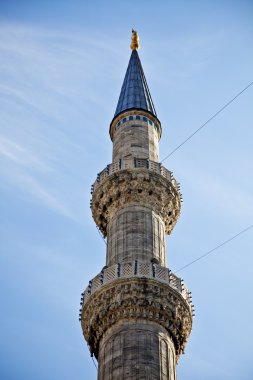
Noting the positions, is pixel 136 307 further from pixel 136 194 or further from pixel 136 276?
pixel 136 194

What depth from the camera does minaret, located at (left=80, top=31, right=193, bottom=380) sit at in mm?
19672

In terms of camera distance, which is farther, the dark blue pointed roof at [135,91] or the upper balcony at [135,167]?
→ the dark blue pointed roof at [135,91]

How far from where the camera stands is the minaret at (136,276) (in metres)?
19.7

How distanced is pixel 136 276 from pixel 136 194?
157 inches

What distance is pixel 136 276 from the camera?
813 inches

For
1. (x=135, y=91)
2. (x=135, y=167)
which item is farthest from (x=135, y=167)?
(x=135, y=91)

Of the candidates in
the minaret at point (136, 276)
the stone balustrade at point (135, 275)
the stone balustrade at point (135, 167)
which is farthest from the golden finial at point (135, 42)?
the stone balustrade at point (135, 275)

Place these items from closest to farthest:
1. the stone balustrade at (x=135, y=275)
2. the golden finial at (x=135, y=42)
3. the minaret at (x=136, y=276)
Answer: the minaret at (x=136, y=276) < the stone balustrade at (x=135, y=275) < the golden finial at (x=135, y=42)

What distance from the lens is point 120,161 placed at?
24.7 m

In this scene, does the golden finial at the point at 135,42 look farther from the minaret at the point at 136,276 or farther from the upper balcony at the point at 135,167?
the upper balcony at the point at 135,167

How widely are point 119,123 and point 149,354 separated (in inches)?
428

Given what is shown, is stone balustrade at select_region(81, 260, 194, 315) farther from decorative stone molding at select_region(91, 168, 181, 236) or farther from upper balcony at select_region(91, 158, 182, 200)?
upper balcony at select_region(91, 158, 182, 200)

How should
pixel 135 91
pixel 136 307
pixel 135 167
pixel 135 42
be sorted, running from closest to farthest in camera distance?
pixel 136 307
pixel 135 167
pixel 135 91
pixel 135 42

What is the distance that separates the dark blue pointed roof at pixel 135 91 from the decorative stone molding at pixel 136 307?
9.19 m
